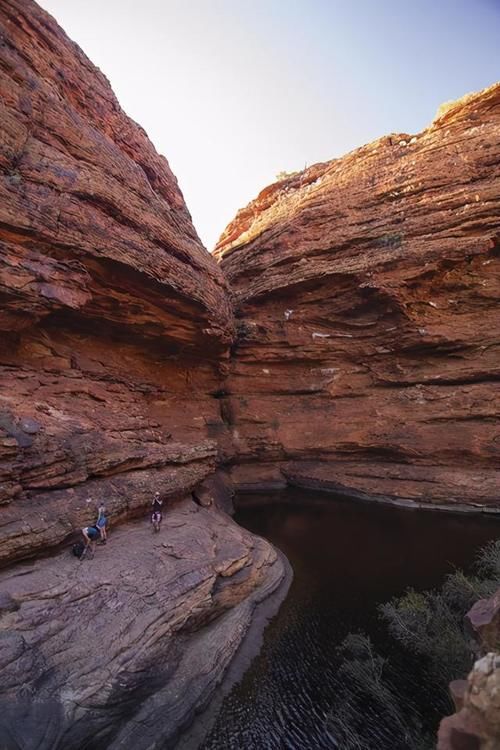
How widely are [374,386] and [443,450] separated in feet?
16.6

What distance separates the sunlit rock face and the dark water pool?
290cm

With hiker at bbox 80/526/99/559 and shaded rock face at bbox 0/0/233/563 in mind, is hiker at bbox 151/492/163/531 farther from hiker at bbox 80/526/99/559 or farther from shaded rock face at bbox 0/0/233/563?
hiker at bbox 80/526/99/559

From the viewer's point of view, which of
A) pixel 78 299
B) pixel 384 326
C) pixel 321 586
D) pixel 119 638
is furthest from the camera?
pixel 384 326

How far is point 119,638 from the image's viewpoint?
287 inches

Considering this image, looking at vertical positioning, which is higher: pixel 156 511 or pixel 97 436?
pixel 97 436

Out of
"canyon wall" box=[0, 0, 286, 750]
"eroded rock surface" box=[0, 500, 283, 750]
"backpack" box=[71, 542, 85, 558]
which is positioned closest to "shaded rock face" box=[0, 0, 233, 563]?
"canyon wall" box=[0, 0, 286, 750]

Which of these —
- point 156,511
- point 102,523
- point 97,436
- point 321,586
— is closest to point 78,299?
point 97,436

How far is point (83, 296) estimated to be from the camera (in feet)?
42.5

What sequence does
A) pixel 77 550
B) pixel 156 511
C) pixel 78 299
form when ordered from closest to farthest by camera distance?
1. pixel 77 550
2. pixel 156 511
3. pixel 78 299

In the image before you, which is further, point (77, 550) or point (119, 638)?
point (77, 550)

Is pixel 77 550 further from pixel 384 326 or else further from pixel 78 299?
pixel 384 326

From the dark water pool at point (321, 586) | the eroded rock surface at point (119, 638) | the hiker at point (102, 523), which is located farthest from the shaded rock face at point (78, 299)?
the dark water pool at point (321, 586)

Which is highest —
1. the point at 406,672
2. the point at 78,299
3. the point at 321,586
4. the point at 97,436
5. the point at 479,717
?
the point at 78,299

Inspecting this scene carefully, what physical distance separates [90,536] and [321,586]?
703 cm
